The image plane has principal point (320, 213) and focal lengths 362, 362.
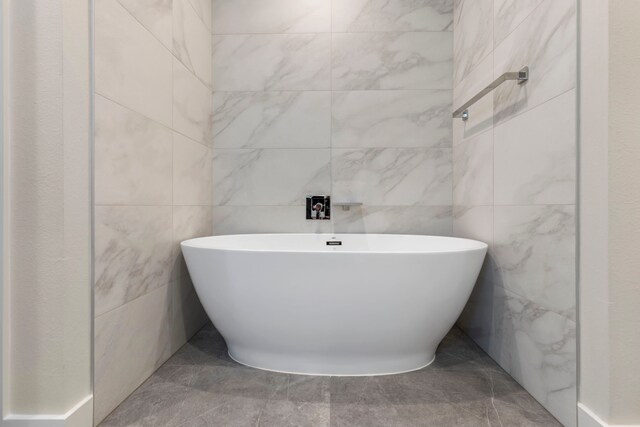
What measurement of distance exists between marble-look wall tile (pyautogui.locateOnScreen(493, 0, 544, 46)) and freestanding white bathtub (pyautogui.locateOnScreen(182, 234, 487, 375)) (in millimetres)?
878

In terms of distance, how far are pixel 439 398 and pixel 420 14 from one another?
6.53ft

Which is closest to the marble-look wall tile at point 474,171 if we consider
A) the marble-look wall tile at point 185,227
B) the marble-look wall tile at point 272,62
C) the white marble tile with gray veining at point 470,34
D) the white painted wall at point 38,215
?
the white marble tile with gray veining at point 470,34

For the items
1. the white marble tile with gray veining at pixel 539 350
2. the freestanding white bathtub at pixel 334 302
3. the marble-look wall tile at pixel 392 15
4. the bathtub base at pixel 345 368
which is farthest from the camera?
the marble-look wall tile at pixel 392 15

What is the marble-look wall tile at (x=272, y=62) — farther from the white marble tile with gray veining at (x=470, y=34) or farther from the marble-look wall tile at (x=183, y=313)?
the marble-look wall tile at (x=183, y=313)

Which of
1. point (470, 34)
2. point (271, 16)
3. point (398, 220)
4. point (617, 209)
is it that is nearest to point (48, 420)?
point (617, 209)

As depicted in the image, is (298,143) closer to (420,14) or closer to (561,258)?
(420,14)

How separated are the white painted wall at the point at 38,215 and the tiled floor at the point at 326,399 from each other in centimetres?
25

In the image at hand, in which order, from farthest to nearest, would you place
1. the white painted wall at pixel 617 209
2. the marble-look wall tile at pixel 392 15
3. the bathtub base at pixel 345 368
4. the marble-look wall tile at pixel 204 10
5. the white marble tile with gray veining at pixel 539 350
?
1. the marble-look wall tile at pixel 392 15
2. the marble-look wall tile at pixel 204 10
3. the bathtub base at pixel 345 368
4. the white marble tile with gray veining at pixel 539 350
5. the white painted wall at pixel 617 209

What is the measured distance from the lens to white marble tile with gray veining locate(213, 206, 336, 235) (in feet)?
7.03

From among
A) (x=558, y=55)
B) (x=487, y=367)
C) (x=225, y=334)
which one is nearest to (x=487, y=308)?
(x=487, y=367)

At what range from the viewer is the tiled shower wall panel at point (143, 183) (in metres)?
1.13

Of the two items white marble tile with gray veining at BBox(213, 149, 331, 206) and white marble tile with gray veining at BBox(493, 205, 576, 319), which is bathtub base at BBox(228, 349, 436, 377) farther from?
white marble tile with gray veining at BBox(213, 149, 331, 206)

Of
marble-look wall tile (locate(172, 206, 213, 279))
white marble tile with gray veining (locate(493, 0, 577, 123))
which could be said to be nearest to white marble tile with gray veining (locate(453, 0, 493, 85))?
white marble tile with gray veining (locate(493, 0, 577, 123))

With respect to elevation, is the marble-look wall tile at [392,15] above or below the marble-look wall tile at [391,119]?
above
